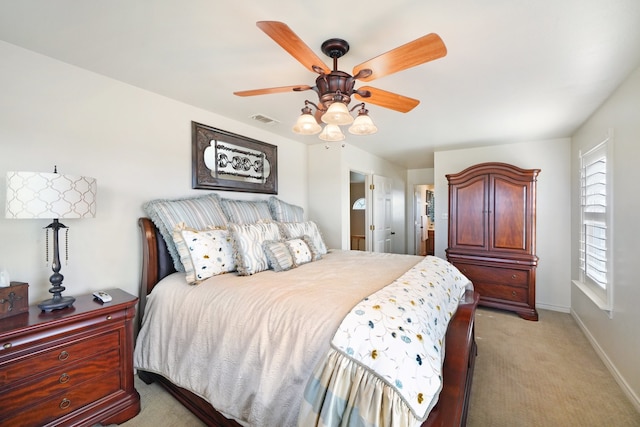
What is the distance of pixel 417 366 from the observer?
1134 mm

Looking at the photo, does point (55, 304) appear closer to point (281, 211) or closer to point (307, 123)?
point (307, 123)

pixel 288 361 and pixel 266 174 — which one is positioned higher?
pixel 266 174

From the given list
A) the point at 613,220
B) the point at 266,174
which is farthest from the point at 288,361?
the point at 613,220

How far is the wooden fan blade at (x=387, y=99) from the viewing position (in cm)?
174

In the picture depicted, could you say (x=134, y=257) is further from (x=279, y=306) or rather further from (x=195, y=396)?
(x=279, y=306)

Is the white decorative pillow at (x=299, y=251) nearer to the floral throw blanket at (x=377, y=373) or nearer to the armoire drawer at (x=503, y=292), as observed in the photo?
the floral throw blanket at (x=377, y=373)

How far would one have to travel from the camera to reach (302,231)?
3016 millimetres

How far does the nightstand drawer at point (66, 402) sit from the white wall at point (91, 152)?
667 millimetres

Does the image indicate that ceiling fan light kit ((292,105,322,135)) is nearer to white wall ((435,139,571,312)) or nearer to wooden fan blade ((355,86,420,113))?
wooden fan blade ((355,86,420,113))

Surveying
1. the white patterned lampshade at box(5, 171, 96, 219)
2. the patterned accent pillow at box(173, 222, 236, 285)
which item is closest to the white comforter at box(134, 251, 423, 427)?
the patterned accent pillow at box(173, 222, 236, 285)

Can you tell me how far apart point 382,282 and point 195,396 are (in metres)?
1.42

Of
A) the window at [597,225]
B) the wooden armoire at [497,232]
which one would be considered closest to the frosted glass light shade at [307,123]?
the window at [597,225]

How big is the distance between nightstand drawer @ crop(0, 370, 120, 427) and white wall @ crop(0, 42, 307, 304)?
67cm

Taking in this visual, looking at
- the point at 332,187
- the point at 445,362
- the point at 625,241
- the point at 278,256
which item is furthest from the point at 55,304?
the point at 625,241
